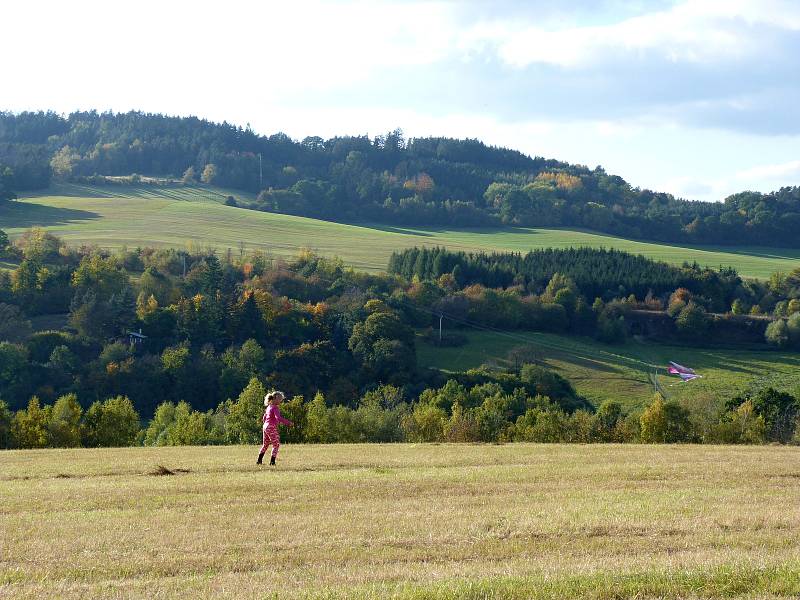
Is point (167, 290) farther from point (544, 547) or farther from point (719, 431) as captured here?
point (544, 547)

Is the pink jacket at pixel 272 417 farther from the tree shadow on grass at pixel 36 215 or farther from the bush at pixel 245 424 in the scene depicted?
the tree shadow on grass at pixel 36 215

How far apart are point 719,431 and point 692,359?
5516 centimetres

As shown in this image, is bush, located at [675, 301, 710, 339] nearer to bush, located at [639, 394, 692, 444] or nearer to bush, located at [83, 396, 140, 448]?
bush, located at [639, 394, 692, 444]

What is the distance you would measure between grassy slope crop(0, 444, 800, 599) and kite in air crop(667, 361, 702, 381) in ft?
224

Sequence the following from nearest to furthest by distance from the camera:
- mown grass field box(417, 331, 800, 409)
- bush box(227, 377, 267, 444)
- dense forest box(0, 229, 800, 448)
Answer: bush box(227, 377, 267, 444) < dense forest box(0, 229, 800, 448) < mown grass field box(417, 331, 800, 409)

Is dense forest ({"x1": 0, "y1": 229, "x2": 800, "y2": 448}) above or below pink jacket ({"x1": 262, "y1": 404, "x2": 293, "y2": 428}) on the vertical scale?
below

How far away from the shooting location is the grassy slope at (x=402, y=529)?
11.9m

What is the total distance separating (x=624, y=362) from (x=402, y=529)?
85873 mm

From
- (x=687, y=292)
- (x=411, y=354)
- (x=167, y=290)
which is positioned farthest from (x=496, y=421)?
(x=687, y=292)

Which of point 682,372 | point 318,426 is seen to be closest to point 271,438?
point 318,426

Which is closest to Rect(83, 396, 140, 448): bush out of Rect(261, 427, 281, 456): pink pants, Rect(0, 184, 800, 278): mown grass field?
Rect(261, 427, 281, 456): pink pants

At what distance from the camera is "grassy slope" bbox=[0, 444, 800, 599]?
11922mm

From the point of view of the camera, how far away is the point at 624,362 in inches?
3873

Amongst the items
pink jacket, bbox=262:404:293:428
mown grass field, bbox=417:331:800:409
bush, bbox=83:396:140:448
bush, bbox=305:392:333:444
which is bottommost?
mown grass field, bbox=417:331:800:409
